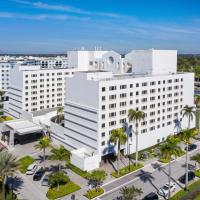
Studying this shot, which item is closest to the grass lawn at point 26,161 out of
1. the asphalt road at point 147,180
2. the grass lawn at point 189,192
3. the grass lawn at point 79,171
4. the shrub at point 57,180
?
the grass lawn at point 79,171

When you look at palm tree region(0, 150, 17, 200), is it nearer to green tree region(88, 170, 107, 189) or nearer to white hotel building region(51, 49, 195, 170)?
green tree region(88, 170, 107, 189)

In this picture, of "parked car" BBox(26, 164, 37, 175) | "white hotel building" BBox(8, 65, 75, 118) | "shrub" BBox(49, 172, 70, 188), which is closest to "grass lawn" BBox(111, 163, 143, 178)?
"shrub" BBox(49, 172, 70, 188)

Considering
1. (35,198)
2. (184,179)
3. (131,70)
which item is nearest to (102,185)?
(35,198)

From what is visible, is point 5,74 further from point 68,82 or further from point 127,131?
point 127,131

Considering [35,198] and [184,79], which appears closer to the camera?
[35,198]

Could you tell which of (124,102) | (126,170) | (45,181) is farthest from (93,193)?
(124,102)

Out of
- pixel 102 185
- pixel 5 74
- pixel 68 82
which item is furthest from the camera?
pixel 5 74

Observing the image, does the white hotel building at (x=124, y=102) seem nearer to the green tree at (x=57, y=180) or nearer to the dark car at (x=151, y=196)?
the green tree at (x=57, y=180)
